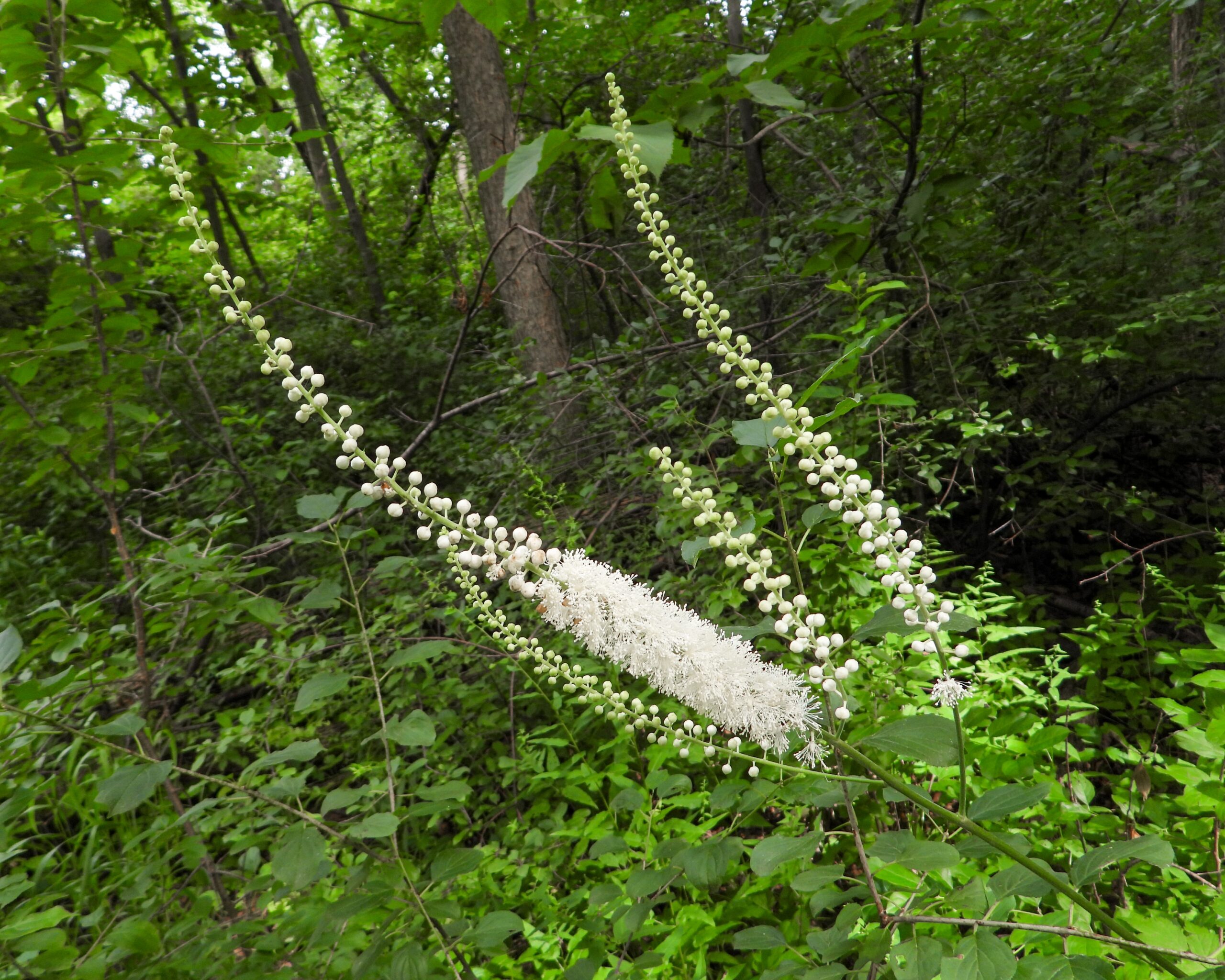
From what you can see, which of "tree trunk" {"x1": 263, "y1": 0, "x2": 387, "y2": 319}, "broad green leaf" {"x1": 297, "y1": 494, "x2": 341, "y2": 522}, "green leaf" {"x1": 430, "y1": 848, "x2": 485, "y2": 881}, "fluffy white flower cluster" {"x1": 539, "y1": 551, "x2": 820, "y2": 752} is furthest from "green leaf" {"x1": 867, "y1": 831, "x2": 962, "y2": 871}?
"tree trunk" {"x1": 263, "y1": 0, "x2": 387, "y2": 319}

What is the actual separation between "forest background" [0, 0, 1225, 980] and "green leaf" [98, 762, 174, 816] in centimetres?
1

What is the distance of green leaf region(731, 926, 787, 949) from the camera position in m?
1.47

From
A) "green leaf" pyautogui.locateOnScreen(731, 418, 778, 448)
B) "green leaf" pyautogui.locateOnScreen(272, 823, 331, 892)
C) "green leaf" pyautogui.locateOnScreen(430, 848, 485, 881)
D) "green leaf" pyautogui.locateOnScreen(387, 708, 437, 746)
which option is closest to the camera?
"green leaf" pyautogui.locateOnScreen(731, 418, 778, 448)

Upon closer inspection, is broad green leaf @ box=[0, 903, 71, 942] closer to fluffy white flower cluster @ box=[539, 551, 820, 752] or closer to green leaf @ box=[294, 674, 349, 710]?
green leaf @ box=[294, 674, 349, 710]

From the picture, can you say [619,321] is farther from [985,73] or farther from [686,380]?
[985,73]

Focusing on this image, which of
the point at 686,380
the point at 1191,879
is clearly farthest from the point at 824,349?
the point at 1191,879

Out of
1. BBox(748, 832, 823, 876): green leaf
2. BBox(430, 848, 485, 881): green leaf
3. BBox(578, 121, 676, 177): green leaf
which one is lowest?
BBox(430, 848, 485, 881): green leaf

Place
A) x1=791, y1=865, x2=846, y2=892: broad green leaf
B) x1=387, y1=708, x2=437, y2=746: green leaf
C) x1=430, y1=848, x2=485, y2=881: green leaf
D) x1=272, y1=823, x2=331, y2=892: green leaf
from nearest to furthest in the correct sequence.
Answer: x1=791, y1=865, x2=846, y2=892: broad green leaf
x1=272, y1=823, x2=331, y2=892: green leaf
x1=387, y1=708, x2=437, y2=746: green leaf
x1=430, y1=848, x2=485, y2=881: green leaf

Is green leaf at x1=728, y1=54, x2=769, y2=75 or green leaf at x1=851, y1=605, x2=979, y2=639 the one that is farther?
green leaf at x1=728, y1=54, x2=769, y2=75

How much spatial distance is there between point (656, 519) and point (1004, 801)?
2513 millimetres

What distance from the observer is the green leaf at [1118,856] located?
1084mm

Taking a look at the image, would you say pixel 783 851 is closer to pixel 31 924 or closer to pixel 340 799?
pixel 340 799

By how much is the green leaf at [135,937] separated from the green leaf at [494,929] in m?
0.80

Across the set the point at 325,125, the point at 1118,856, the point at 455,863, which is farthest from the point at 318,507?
the point at 325,125
